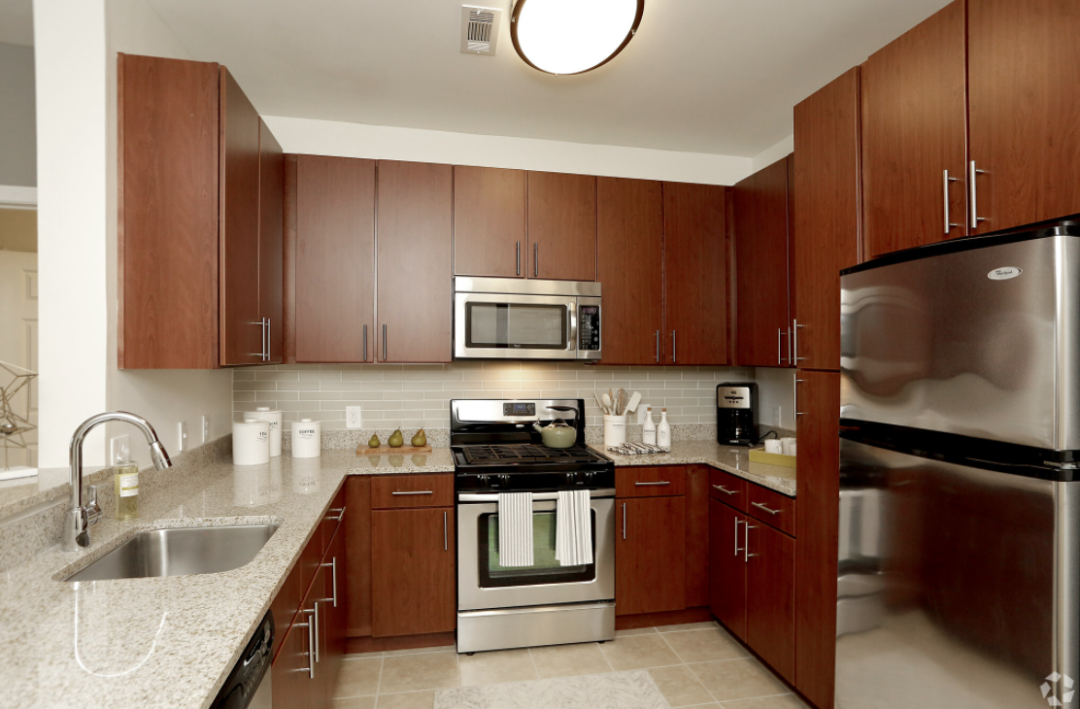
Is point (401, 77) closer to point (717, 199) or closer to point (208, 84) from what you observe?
point (208, 84)

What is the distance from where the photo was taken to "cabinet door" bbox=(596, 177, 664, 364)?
9.96 feet

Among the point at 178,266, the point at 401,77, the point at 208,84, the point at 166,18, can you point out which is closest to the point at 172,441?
the point at 178,266

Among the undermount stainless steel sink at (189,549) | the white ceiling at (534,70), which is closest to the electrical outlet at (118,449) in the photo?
the undermount stainless steel sink at (189,549)

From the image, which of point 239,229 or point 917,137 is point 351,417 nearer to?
point 239,229

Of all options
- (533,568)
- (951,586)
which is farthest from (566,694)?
(951,586)

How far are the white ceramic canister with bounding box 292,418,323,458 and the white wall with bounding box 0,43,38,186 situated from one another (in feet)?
4.72

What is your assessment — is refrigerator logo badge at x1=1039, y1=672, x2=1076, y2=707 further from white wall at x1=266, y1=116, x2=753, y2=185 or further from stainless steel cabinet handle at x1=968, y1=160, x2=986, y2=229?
white wall at x1=266, y1=116, x2=753, y2=185

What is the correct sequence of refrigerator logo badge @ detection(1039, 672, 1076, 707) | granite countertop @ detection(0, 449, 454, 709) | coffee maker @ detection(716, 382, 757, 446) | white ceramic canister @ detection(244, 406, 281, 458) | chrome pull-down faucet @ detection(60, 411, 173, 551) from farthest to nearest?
coffee maker @ detection(716, 382, 757, 446) < white ceramic canister @ detection(244, 406, 281, 458) < chrome pull-down faucet @ detection(60, 411, 173, 551) < refrigerator logo badge @ detection(1039, 672, 1076, 707) < granite countertop @ detection(0, 449, 454, 709)

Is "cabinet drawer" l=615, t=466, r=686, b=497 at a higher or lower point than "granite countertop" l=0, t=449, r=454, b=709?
lower

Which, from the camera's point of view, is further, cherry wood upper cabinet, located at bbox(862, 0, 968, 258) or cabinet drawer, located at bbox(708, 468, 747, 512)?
cabinet drawer, located at bbox(708, 468, 747, 512)

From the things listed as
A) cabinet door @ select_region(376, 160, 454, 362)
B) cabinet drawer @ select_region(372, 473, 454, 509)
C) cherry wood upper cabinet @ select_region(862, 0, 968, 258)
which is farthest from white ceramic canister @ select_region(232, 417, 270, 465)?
cherry wood upper cabinet @ select_region(862, 0, 968, 258)

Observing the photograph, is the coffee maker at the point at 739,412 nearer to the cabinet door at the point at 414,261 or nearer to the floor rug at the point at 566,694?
the floor rug at the point at 566,694

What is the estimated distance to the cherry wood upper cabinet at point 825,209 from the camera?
1.86 meters

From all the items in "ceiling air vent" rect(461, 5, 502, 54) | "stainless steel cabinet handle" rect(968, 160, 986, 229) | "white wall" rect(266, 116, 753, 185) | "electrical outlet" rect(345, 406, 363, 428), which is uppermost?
"ceiling air vent" rect(461, 5, 502, 54)
